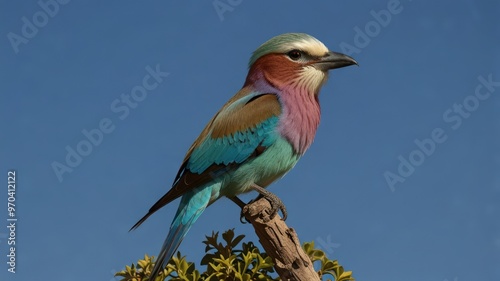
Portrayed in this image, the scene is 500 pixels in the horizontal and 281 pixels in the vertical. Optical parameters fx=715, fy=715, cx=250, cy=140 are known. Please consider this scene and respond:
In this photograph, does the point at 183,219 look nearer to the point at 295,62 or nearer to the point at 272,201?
the point at 272,201

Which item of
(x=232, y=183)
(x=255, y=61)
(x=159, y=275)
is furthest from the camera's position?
(x=255, y=61)

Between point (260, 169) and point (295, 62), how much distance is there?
0.98 meters

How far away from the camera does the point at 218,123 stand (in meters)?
5.90

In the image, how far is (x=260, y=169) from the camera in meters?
5.68

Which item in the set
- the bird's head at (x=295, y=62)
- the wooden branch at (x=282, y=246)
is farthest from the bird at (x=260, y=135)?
the wooden branch at (x=282, y=246)

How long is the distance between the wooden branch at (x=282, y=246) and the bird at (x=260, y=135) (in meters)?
0.14

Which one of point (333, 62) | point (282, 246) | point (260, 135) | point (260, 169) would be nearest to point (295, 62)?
point (333, 62)

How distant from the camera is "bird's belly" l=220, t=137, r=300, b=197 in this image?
567 cm

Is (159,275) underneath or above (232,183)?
underneath

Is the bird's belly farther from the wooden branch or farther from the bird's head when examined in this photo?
the bird's head

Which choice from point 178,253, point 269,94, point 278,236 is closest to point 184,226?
point 178,253

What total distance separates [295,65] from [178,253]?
1.83m

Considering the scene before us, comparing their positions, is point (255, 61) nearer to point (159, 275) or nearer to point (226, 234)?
point (226, 234)

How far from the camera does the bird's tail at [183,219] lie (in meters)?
5.48
